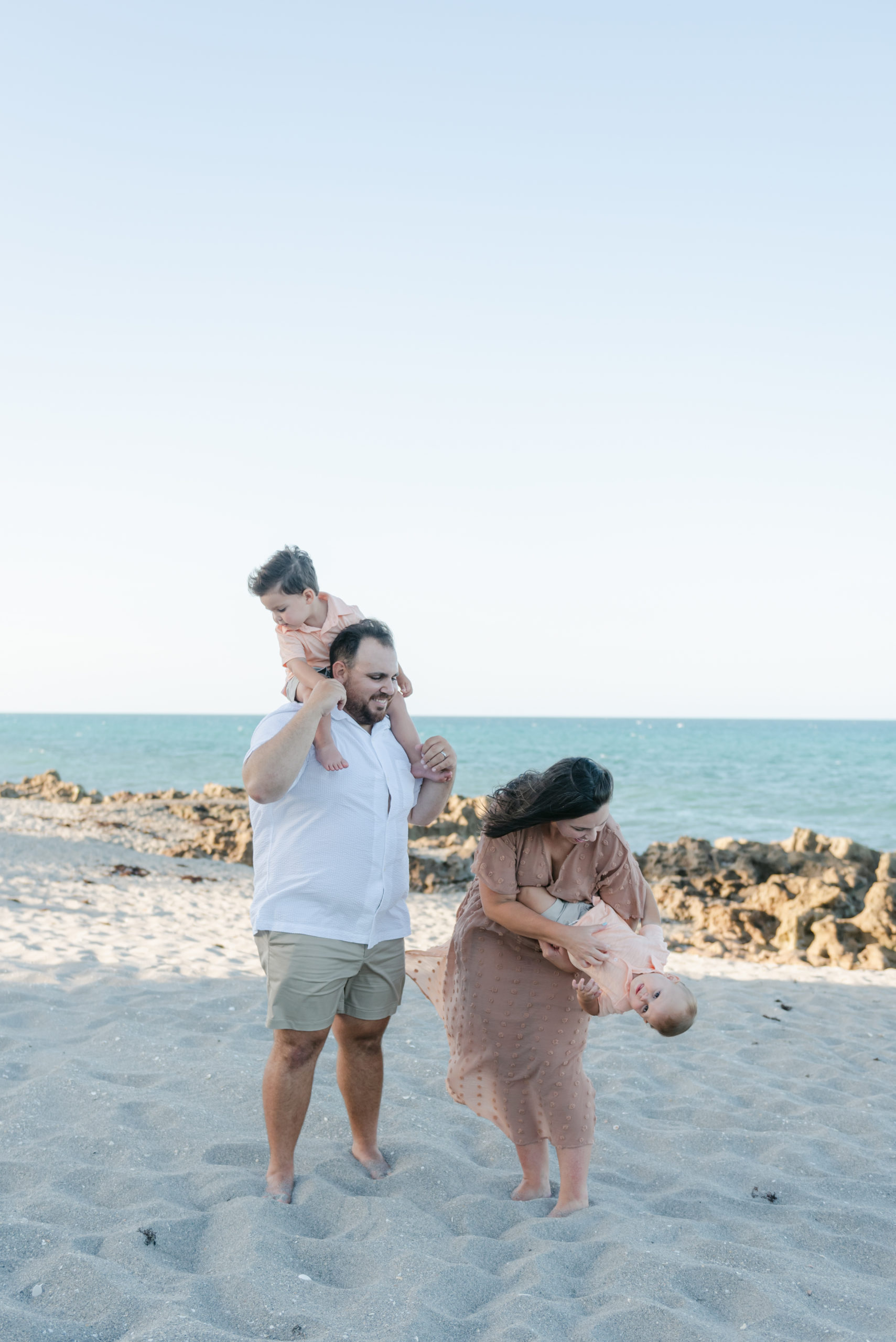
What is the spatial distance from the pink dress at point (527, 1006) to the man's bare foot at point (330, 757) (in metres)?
0.55

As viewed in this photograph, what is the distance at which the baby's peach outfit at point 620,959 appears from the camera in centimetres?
302

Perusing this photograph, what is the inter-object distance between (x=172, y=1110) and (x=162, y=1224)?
36.3 inches

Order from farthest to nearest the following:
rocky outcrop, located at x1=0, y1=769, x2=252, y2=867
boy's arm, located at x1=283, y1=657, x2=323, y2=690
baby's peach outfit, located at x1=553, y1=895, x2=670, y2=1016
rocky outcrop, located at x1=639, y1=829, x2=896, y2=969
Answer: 1. rocky outcrop, located at x1=0, y1=769, x2=252, y2=867
2. rocky outcrop, located at x1=639, y1=829, x2=896, y2=969
3. boy's arm, located at x1=283, y1=657, x2=323, y2=690
4. baby's peach outfit, located at x1=553, y1=895, x2=670, y2=1016

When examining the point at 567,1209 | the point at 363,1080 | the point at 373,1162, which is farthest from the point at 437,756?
the point at 567,1209

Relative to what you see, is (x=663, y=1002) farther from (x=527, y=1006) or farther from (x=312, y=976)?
(x=312, y=976)

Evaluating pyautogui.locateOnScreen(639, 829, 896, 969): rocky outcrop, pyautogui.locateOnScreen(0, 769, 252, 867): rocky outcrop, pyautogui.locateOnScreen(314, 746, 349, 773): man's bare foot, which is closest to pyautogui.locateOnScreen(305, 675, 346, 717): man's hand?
pyautogui.locateOnScreen(314, 746, 349, 773): man's bare foot

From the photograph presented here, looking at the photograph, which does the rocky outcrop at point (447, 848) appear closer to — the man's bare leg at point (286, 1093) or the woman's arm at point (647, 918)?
the woman's arm at point (647, 918)

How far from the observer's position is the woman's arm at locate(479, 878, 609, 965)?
123 inches

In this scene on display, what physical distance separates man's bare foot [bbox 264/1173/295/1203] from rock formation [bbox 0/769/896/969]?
2.90m

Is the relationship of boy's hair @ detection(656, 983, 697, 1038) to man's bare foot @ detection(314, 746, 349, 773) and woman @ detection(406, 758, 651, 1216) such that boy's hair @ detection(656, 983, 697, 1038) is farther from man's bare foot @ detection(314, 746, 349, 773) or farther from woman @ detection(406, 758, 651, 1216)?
man's bare foot @ detection(314, 746, 349, 773)

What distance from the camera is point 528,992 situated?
134 inches

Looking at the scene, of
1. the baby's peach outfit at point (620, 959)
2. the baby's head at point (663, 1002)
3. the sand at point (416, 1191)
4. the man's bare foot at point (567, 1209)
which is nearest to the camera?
the sand at point (416, 1191)

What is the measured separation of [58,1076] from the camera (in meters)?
3.99

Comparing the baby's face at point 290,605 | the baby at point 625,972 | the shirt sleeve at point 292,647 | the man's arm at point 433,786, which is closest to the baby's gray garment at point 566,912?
the baby at point 625,972
